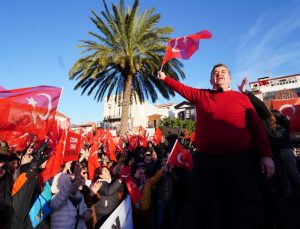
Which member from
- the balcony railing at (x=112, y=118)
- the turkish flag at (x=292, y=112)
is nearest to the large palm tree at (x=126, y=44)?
the turkish flag at (x=292, y=112)

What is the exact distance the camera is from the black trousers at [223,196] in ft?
6.87

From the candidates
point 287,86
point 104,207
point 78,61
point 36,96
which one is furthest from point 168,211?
point 287,86

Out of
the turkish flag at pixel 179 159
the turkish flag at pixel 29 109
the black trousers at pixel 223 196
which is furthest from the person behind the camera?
the turkish flag at pixel 179 159

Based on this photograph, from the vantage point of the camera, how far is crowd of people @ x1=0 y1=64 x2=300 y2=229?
218cm

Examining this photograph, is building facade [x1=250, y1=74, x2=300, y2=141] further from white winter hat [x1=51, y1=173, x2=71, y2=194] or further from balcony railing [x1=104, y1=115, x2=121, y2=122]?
white winter hat [x1=51, y1=173, x2=71, y2=194]

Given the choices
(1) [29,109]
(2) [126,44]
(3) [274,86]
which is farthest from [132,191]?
(3) [274,86]

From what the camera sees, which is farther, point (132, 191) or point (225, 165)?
point (132, 191)

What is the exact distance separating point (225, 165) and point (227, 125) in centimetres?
32

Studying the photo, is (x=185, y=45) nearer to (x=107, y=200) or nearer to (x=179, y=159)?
(x=179, y=159)

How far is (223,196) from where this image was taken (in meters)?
2.21

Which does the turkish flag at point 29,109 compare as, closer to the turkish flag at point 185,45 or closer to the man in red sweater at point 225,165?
the turkish flag at point 185,45

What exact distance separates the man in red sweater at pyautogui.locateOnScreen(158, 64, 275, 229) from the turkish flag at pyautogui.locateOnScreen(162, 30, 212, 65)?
4.14ft

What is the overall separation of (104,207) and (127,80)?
45.6ft

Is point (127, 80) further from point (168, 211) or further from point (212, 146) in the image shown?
point (212, 146)
